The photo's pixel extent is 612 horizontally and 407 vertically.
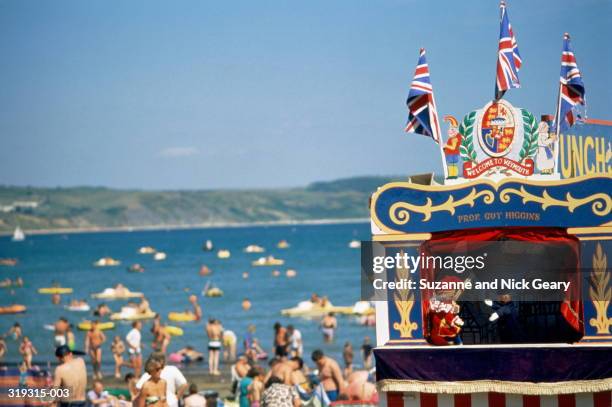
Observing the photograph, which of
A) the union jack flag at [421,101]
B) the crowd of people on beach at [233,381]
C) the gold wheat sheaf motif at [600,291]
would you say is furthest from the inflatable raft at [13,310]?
the gold wheat sheaf motif at [600,291]

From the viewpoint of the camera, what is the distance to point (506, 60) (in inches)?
372

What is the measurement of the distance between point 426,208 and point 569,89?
76.2 inches

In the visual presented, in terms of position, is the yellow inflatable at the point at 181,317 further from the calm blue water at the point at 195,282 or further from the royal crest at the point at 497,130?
the royal crest at the point at 497,130

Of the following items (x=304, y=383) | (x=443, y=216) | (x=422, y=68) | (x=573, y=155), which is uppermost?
(x=422, y=68)

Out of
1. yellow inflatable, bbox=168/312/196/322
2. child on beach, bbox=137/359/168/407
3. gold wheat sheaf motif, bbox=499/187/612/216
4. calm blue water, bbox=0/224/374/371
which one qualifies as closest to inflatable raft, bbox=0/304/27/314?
calm blue water, bbox=0/224/374/371

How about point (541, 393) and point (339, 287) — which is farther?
point (339, 287)

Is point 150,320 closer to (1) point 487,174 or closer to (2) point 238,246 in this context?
(1) point 487,174

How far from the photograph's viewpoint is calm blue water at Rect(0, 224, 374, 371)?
47375 millimetres

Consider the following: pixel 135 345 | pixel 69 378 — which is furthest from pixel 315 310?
pixel 69 378

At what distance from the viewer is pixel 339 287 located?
79562mm

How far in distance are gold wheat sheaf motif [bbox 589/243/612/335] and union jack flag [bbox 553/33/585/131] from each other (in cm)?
149

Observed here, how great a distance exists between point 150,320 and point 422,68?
42.5m

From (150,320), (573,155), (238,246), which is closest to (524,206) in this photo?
(573,155)

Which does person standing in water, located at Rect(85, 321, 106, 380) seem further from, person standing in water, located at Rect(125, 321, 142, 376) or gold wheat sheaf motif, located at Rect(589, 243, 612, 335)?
gold wheat sheaf motif, located at Rect(589, 243, 612, 335)
